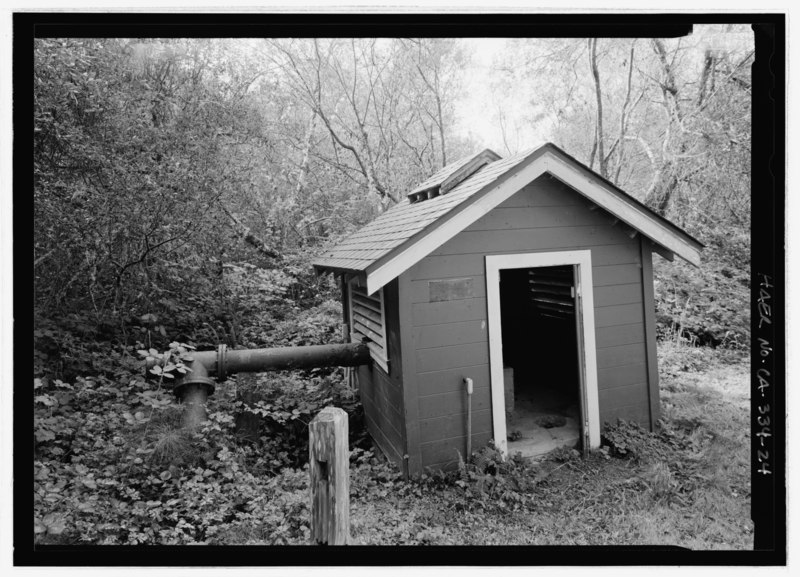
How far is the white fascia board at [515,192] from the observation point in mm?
4215

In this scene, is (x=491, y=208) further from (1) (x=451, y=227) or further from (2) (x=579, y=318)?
(2) (x=579, y=318)

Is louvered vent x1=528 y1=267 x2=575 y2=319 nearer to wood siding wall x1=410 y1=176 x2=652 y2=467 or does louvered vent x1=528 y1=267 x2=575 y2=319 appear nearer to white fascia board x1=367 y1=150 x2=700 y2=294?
wood siding wall x1=410 y1=176 x2=652 y2=467

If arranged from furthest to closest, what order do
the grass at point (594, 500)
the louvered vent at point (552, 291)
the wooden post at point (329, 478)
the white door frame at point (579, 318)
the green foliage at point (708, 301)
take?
the green foliage at point (708, 301), the louvered vent at point (552, 291), the white door frame at point (579, 318), the grass at point (594, 500), the wooden post at point (329, 478)

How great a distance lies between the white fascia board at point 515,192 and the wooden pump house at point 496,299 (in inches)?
0.4

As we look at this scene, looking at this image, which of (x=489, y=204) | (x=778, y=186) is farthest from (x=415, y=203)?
(x=778, y=186)

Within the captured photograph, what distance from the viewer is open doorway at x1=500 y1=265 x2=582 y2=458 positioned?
536cm

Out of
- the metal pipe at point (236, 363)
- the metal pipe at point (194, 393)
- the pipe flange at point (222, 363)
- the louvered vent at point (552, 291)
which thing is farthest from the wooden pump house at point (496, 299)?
the metal pipe at point (194, 393)

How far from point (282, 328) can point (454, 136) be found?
918 centimetres

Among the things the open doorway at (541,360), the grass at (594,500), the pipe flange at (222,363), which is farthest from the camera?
the pipe flange at (222,363)

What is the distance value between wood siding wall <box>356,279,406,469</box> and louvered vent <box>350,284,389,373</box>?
12 centimetres

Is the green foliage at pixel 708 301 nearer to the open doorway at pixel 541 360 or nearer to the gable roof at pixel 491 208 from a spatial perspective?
the open doorway at pixel 541 360

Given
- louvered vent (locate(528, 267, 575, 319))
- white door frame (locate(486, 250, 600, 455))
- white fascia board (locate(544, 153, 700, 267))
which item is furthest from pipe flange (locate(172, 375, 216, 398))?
louvered vent (locate(528, 267, 575, 319))

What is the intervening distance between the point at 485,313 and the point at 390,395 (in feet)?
4.31

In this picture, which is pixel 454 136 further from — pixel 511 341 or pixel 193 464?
pixel 193 464
